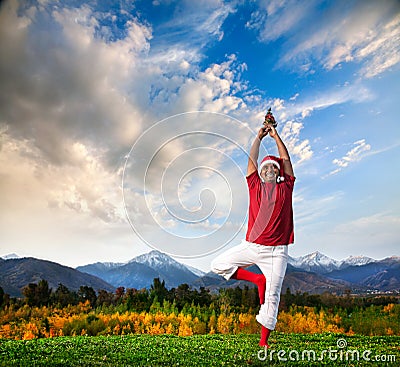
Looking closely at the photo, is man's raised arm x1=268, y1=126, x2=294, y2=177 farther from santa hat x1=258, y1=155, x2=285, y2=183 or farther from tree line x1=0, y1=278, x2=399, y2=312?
tree line x1=0, y1=278, x2=399, y2=312

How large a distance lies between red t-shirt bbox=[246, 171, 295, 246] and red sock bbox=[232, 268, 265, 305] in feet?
1.57

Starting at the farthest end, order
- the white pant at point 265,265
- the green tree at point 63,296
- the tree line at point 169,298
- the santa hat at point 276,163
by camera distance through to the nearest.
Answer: the green tree at point 63,296 < the tree line at point 169,298 < the santa hat at point 276,163 < the white pant at point 265,265

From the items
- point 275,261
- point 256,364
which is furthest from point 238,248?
point 256,364

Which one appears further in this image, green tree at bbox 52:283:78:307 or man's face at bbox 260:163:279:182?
green tree at bbox 52:283:78:307

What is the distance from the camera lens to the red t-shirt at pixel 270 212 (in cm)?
590

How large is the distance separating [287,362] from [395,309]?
32.8 feet

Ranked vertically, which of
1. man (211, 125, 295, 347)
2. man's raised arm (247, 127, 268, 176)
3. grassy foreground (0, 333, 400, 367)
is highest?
man's raised arm (247, 127, 268, 176)

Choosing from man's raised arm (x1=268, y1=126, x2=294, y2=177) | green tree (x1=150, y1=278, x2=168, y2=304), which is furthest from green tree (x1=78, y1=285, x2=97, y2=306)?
man's raised arm (x1=268, y1=126, x2=294, y2=177)

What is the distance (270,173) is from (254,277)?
1594 millimetres

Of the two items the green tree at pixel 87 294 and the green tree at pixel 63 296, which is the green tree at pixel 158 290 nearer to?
the green tree at pixel 87 294

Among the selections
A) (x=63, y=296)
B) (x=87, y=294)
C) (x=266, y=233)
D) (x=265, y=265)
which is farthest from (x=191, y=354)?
(x=87, y=294)

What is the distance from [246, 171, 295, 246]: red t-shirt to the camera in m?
5.90

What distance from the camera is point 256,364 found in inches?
198

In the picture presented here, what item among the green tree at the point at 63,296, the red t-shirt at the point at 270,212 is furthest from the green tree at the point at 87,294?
the red t-shirt at the point at 270,212
